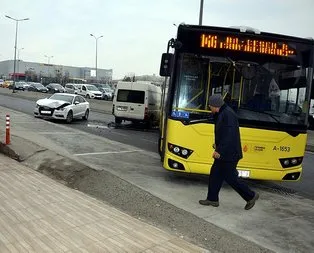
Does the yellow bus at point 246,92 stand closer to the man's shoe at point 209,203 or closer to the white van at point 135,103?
the man's shoe at point 209,203

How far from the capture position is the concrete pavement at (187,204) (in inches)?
220

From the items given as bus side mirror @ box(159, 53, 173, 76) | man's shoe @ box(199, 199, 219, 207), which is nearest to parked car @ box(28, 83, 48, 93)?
bus side mirror @ box(159, 53, 173, 76)

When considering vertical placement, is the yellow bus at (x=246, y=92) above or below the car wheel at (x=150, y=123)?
above

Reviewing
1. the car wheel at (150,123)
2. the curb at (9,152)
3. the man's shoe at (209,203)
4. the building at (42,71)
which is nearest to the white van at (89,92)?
the car wheel at (150,123)

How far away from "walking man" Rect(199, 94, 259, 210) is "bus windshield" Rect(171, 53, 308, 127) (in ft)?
4.07

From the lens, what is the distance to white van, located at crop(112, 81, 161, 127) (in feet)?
73.0

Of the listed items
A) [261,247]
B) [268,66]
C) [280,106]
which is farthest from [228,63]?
[261,247]

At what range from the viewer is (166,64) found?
27.6 ft

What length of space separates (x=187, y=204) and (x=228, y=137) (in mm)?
1326

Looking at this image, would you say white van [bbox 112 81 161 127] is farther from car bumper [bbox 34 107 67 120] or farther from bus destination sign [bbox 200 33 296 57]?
bus destination sign [bbox 200 33 296 57]

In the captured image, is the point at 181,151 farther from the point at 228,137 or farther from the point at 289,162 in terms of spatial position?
the point at 289,162

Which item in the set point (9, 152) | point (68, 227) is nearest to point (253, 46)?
point (68, 227)

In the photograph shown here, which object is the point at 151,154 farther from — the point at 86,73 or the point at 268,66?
the point at 86,73

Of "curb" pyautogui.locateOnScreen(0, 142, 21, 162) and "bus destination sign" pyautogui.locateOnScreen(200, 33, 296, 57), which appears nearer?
"bus destination sign" pyautogui.locateOnScreen(200, 33, 296, 57)
